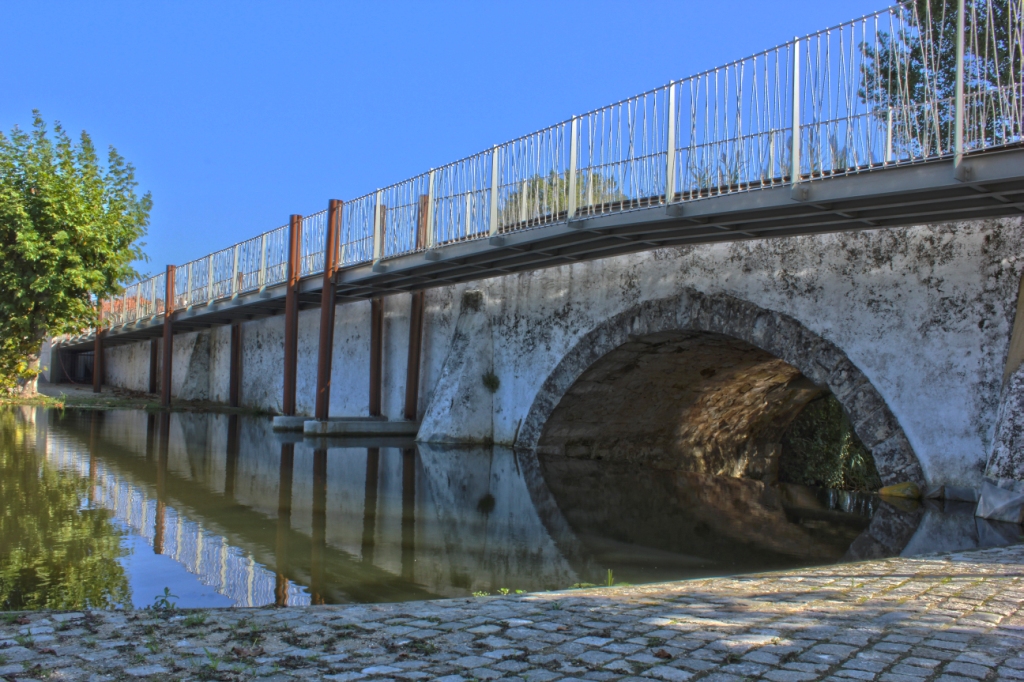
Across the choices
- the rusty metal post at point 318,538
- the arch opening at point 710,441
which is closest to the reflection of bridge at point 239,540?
the rusty metal post at point 318,538

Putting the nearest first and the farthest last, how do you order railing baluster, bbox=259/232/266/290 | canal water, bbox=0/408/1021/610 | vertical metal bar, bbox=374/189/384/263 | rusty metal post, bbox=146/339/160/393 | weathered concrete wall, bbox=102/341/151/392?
canal water, bbox=0/408/1021/610 < vertical metal bar, bbox=374/189/384/263 < railing baluster, bbox=259/232/266/290 < rusty metal post, bbox=146/339/160/393 < weathered concrete wall, bbox=102/341/151/392

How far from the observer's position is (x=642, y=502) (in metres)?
8.84

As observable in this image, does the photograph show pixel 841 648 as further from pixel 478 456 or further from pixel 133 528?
pixel 478 456

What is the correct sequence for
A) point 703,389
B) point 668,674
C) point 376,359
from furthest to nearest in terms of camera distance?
point 376,359 → point 703,389 → point 668,674

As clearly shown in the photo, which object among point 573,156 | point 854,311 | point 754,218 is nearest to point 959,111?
point 754,218

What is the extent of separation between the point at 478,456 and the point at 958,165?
761cm

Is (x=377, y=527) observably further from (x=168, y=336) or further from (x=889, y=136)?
(x=168, y=336)

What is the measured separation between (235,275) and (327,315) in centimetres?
582

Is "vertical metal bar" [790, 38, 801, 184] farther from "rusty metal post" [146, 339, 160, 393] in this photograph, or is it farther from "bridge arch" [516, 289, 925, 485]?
"rusty metal post" [146, 339, 160, 393]

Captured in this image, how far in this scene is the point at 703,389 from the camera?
12984 millimetres

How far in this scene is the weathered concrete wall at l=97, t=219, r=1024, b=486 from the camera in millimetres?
7551

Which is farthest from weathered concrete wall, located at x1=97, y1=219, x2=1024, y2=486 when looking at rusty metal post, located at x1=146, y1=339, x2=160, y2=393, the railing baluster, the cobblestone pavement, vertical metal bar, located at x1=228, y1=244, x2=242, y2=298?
rusty metal post, located at x1=146, y1=339, x2=160, y2=393

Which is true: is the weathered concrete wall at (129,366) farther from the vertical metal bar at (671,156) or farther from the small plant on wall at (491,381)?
the vertical metal bar at (671,156)

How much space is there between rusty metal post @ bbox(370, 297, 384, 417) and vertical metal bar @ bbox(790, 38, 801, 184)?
10.4 metres
